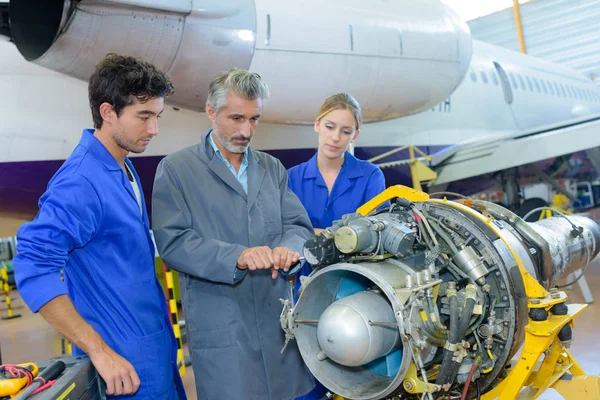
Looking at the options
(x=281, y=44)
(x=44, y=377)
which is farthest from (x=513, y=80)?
(x=44, y=377)

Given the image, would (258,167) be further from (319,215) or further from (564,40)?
(564,40)

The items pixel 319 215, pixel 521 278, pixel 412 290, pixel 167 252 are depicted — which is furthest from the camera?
pixel 319 215

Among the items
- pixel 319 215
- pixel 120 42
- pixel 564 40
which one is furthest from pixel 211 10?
pixel 564 40

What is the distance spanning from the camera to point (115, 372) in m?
1.73

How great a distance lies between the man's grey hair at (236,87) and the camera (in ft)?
6.97

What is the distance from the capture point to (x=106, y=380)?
171 centimetres

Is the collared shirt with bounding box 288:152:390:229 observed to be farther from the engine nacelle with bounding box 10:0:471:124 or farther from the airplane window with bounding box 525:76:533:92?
the airplane window with bounding box 525:76:533:92

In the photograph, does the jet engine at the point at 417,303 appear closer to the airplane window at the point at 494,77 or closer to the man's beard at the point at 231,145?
the man's beard at the point at 231,145

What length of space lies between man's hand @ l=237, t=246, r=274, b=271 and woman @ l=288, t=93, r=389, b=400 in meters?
0.91

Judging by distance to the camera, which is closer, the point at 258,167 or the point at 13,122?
the point at 258,167

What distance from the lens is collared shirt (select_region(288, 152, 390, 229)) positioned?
2.89 m

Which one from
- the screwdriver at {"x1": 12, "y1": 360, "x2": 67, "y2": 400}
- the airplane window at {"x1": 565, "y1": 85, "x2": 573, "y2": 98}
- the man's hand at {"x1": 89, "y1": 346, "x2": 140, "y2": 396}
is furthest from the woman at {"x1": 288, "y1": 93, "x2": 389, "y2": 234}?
the airplane window at {"x1": 565, "y1": 85, "x2": 573, "y2": 98}

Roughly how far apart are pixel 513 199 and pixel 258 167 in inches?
265

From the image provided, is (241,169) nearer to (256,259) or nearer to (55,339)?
(256,259)
